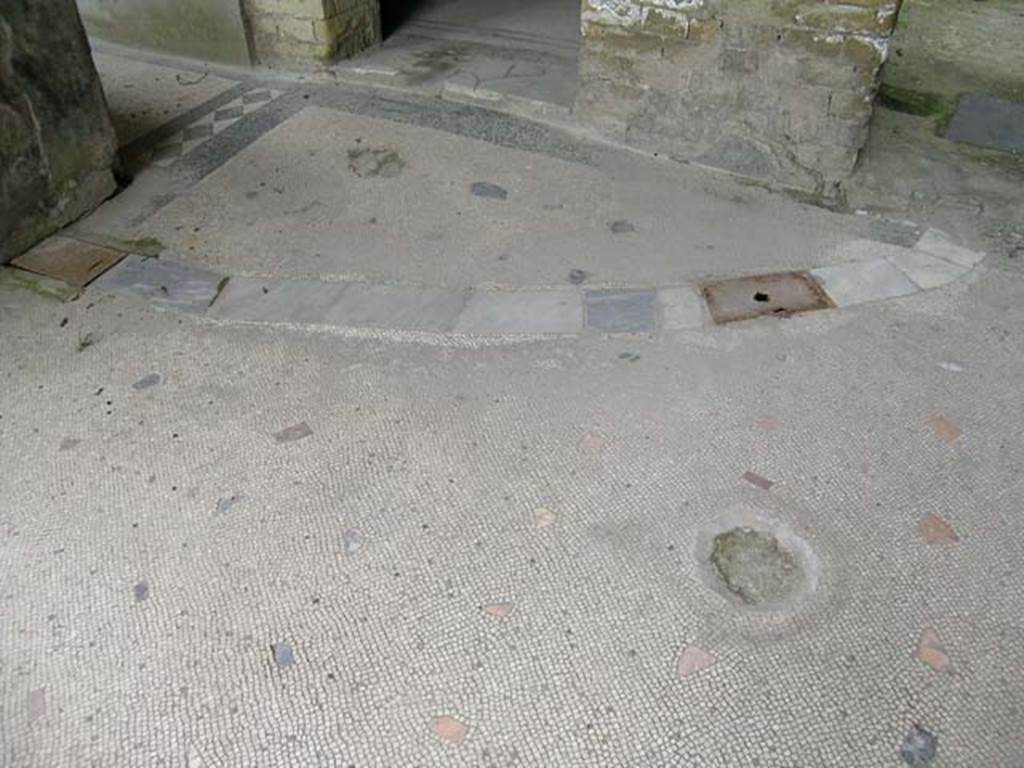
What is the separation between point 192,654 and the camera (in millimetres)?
1857

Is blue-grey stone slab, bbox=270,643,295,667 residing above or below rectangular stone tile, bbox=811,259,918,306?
below

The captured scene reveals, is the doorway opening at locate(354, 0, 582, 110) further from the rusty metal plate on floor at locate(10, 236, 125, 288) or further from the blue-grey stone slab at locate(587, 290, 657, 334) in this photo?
the rusty metal plate on floor at locate(10, 236, 125, 288)

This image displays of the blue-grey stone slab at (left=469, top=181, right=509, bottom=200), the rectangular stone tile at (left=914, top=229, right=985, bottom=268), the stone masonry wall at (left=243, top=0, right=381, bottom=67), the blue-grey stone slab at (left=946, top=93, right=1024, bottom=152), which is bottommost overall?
the rectangular stone tile at (left=914, top=229, right=985, bottom=268)

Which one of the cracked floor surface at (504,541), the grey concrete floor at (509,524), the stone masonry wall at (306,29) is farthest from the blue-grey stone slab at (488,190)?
the stone masonry wall at (306,29)

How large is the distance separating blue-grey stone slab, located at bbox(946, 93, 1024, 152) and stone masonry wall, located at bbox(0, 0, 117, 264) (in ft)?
13.4

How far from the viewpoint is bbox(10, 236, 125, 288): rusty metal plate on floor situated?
3.14 meters

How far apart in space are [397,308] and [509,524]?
114 cm

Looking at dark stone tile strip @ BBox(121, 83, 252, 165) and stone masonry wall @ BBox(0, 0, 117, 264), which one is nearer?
stone masonry wall @ BBox(0, 0, 117, 264)

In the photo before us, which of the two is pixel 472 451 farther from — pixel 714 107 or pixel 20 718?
pixel 714 107

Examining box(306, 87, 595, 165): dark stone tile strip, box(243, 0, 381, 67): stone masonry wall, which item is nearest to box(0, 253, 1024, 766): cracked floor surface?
box(306, 87, 595, 165): dark stone tile strip

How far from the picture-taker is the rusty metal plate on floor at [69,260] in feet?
10.3

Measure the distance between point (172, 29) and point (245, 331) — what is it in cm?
306

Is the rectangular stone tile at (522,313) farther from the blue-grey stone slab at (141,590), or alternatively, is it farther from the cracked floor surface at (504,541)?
the blue-grey stone slab at (141,590)

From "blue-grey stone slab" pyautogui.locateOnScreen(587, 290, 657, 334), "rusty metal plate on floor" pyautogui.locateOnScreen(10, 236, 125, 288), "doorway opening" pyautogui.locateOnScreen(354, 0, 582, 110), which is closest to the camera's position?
"blue-grey stone slab" pyautogui.locateOnScreen(587, 290, 657, 334)
